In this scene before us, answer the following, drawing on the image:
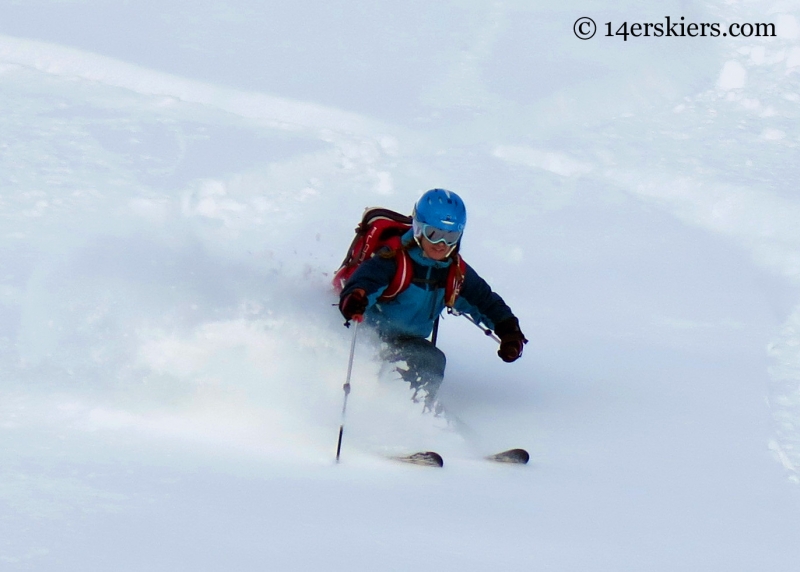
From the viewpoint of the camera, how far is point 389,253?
577cm

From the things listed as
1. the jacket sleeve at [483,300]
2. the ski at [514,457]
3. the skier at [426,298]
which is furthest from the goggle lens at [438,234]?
the ski at [514,457]

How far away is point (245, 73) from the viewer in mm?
11008

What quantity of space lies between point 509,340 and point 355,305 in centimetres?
105

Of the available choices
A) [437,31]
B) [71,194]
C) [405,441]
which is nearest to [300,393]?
[405,441]

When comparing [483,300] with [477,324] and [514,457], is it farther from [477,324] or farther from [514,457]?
[514,457]

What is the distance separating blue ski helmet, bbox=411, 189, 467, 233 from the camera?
5.55 meters

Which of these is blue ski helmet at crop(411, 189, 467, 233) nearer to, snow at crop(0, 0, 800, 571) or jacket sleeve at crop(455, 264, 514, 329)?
jacket sleeve at crop(455, 264, 514, 329)

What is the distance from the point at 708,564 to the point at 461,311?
8.33ft

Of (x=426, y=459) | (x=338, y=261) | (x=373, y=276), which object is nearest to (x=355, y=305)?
(x=373, y=276)

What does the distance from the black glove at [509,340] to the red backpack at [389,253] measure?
1.11 feet

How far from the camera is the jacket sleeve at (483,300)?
6.00m

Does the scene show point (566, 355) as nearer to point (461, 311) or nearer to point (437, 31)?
point (461, 311)

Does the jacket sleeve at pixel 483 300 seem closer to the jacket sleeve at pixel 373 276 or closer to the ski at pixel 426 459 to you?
the jacket sleeve at pixel 373 276

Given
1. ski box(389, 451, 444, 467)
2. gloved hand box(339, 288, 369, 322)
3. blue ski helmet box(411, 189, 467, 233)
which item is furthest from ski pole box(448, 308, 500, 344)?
ski box(389, 451, 444, 467)
